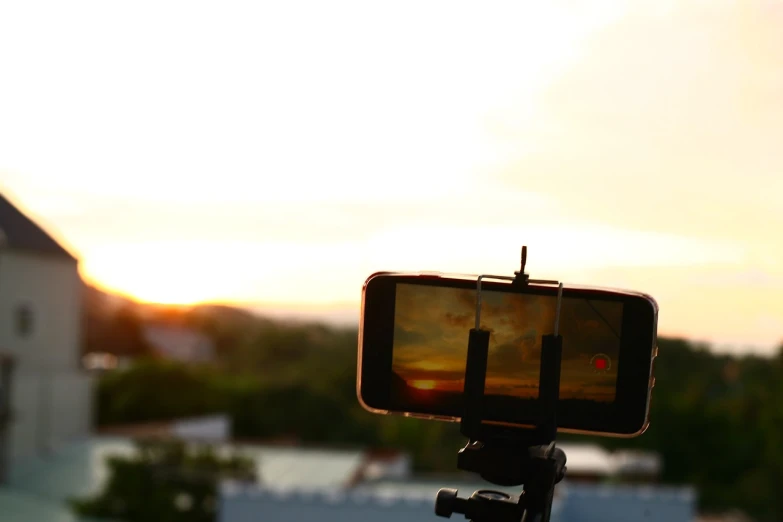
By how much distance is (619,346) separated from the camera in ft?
3.19

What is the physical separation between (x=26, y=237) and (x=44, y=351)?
143 inches

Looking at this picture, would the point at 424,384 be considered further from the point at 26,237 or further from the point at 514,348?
the point at 26,237

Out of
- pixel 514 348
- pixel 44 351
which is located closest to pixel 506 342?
pixel 514 348

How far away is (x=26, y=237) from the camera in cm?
1966

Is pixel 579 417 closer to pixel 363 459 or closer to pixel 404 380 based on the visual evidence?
pixel 404 380

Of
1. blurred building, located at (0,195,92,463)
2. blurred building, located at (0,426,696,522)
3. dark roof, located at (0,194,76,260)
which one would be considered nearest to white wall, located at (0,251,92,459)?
blurred building, located at (0,195,92,463)

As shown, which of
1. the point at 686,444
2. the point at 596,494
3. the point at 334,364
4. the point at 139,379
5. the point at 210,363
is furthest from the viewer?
the point at 210,363

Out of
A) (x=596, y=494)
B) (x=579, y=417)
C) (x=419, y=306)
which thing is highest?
(x=419, y=306)

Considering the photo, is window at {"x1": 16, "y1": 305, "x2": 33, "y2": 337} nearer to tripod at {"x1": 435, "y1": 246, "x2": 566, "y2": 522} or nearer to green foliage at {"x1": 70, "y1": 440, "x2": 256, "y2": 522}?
green foliage at {"x1": 70, "y1": 440, "x2": 256, "y2": 522}

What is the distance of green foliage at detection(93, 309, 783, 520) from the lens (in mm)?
24312

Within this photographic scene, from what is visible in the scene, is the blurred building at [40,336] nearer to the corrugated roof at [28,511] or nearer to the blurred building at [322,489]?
the blurred building at [322,489]

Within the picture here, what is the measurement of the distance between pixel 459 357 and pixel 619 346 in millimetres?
167

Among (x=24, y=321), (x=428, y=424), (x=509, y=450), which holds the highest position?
(x=509, y=450)

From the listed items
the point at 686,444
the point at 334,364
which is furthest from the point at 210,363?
the point at 686,444
